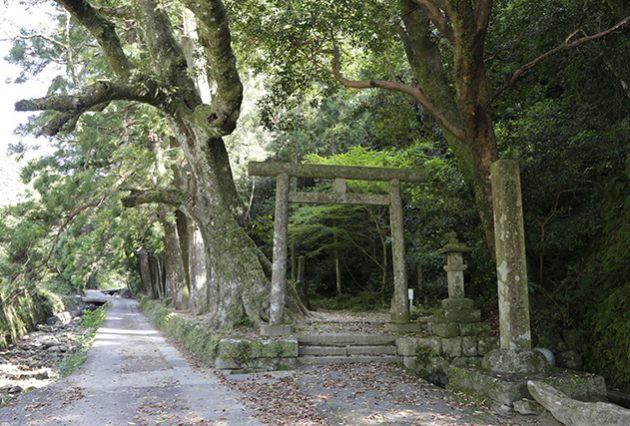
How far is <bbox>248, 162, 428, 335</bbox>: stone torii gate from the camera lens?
34.0 ft

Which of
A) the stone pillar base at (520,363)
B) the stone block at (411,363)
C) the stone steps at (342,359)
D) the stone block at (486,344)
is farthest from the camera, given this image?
the stone steps at (342,359)

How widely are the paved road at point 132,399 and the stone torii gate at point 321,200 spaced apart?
2.18 m

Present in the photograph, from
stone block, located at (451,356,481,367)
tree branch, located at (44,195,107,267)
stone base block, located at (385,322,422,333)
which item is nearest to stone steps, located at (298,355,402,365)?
stone base block, located at (385,322,422,333)

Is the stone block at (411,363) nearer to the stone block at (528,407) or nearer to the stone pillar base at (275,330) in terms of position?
the stone pillar base at (275,330)

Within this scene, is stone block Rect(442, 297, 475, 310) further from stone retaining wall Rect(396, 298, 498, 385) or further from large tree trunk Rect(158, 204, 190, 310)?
large tree trunk Rect(158, 204, 190, 310)

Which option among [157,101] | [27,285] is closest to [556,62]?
[157,101]

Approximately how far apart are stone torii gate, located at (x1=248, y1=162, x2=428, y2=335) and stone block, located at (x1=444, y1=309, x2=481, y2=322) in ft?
5.15

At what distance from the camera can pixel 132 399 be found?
7.38 metres

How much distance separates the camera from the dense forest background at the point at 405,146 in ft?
29.7

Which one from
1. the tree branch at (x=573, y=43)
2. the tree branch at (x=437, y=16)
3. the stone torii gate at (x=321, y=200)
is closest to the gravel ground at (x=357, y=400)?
the stone torii gate at (x=321, y=200)

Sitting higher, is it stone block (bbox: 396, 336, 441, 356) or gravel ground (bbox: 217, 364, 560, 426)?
stone block (bbox: 396, 336, 441, 356)

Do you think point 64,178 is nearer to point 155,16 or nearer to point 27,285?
point 27,285

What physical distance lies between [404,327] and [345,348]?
4.66 ft

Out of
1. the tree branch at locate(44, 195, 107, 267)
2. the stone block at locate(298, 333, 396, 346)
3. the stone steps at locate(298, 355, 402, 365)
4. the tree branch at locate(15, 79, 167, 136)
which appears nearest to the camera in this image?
the tree branch at locate(15, 79, 167, 136)
